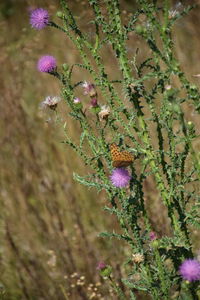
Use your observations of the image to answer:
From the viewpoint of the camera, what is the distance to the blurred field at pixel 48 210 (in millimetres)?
2447

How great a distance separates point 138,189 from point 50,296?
1066 millimetres

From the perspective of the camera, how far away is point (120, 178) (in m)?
1.53

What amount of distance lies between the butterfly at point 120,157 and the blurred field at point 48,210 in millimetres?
566

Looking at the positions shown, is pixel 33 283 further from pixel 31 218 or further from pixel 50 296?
pixel 31 218

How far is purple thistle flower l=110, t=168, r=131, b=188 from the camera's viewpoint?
1.52 meters

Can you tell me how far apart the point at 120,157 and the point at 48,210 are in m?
1.25

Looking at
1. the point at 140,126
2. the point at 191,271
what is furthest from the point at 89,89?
the point at 191,271

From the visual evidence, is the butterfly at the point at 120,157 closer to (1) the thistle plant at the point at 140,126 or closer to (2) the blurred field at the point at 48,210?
(1) the thistle plant at the point at 140,126

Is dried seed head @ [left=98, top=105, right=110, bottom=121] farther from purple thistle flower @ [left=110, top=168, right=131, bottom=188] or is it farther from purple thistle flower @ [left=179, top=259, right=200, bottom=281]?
purple thistle flower @ [left=179, top=259, right=200, bottom=281]

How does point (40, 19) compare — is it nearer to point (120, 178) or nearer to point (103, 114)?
point (103, 114)

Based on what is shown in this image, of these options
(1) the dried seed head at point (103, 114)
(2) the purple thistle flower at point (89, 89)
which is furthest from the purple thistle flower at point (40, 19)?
(1) the dried seed head at point (103, 114)

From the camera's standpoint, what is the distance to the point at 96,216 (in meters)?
2.87

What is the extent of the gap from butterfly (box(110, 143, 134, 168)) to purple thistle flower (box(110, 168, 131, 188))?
1.2 inches

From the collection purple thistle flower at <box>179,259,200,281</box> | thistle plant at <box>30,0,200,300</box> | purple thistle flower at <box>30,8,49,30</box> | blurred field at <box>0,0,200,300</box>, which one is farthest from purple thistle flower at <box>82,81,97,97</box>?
purple thistle flower at <box>179,259,200,281</box>
